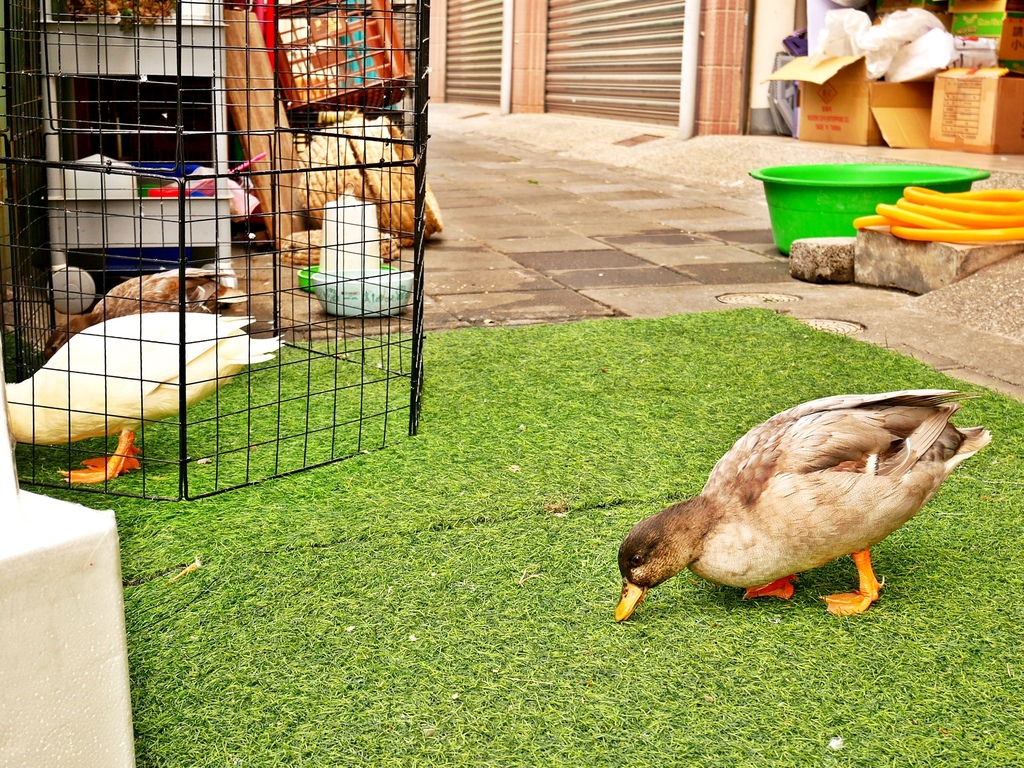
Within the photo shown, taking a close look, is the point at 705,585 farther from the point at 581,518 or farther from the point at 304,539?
the point at 304,539

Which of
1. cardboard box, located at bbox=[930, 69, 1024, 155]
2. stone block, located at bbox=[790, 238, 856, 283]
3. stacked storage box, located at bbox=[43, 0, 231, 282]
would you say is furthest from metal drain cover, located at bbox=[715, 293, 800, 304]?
cardboard box, located at bbox=[930, 69, 1024, 155]

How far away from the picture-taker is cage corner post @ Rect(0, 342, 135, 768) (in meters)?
1.48

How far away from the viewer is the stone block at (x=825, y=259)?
5.93 m

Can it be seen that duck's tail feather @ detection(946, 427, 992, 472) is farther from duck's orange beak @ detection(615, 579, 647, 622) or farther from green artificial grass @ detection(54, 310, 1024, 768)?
duck's orange beak @ detection(615, 579, 647, 622)

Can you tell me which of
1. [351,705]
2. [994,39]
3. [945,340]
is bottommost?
[351,705]

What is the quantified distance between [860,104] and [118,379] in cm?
795

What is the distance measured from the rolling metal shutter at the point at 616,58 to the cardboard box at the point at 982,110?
4374 millimetres

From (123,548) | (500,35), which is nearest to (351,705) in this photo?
(123,548)

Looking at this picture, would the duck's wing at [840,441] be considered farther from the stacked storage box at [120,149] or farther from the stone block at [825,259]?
the stone block at [825,259]

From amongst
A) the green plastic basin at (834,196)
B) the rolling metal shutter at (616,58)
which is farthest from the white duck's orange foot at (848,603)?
the rolling metal shutter at (616,58)

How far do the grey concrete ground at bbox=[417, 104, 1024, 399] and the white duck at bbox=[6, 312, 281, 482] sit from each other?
1.92 m

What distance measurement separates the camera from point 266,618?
2.45 meters

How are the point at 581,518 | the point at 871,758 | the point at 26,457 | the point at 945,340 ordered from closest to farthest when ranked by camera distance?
the point at 871,758
the point at 581,518
the point at 26,457
the point at 945,340

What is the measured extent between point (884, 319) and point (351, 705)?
149 inches
